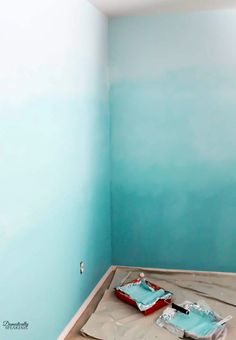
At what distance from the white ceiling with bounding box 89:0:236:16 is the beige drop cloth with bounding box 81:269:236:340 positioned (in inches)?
93.5

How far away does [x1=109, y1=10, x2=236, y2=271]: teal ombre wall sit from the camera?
3.63 metres

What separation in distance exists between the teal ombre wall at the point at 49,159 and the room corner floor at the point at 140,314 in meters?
0.15

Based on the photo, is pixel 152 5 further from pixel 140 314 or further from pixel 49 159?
pixel 140 314

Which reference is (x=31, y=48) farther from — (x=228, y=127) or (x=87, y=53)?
(x=228, y=127)

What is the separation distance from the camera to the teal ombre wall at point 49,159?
2.07 meters

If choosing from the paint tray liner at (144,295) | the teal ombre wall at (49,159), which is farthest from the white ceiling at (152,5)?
the paint tray liner at (144,295)

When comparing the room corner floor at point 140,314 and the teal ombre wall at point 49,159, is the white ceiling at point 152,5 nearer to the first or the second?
the teal ombre wall at point 49,159

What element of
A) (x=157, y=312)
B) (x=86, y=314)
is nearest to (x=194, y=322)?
(x=157, y=312)

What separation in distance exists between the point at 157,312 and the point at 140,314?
5.5 inches

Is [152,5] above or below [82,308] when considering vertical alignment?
above

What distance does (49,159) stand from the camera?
2.52m

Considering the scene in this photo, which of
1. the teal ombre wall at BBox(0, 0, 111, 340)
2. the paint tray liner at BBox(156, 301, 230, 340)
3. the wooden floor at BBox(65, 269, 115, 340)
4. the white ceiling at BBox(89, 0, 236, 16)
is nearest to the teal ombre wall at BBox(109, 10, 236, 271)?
the white ceiling at BBox(89, 0, 236, 16)

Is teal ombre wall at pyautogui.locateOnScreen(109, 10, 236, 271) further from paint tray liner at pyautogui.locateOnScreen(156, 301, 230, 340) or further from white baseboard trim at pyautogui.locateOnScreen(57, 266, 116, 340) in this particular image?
paint tray liner at pyautogui.locateOnScreen(156, 301, 230, 340)

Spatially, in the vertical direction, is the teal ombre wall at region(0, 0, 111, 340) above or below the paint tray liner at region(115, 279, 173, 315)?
above
